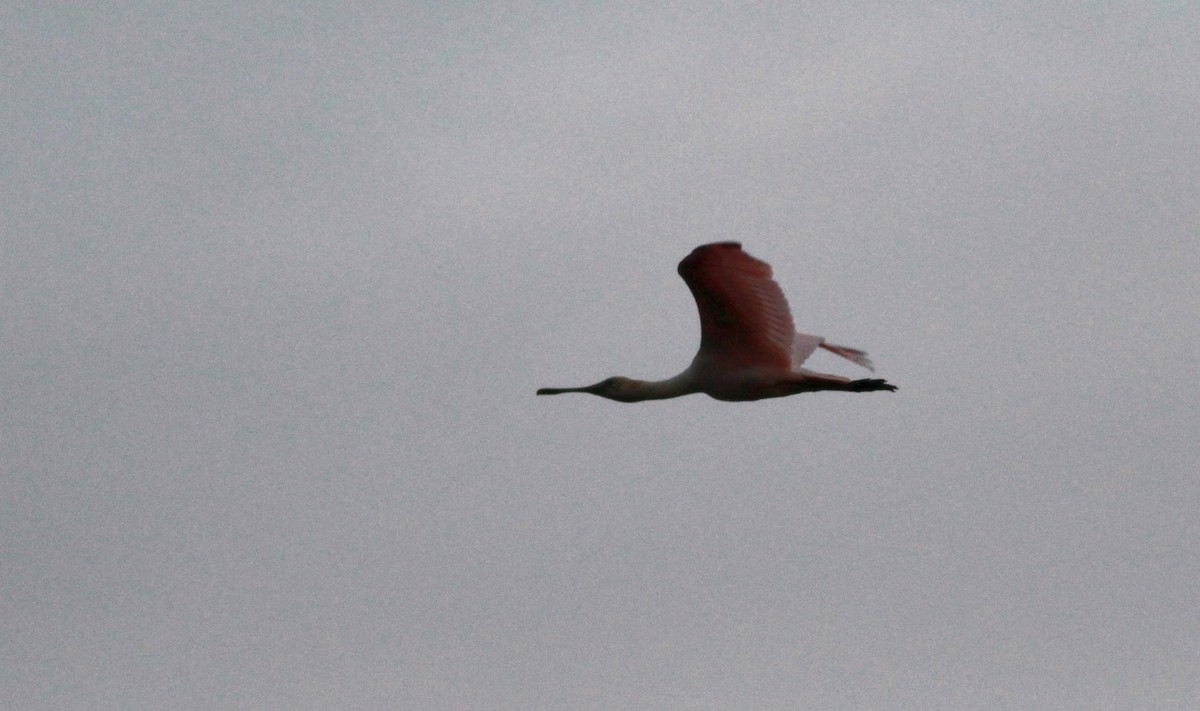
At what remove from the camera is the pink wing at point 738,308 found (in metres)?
24.8

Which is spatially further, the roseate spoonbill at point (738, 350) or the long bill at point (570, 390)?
the long bill at point (570, 390)

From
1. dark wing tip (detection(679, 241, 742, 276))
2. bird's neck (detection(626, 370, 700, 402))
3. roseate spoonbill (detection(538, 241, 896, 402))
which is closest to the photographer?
dark wing tip (detection(679, 241, 742, 276))

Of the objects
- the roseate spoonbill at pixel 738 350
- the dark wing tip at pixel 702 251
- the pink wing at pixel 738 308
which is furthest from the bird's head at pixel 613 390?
the dark wing tip at pixel 702 251

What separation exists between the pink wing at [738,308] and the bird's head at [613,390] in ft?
4.77

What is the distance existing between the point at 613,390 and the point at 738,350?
6.85 feet

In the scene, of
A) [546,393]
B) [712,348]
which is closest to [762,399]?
[712,348]

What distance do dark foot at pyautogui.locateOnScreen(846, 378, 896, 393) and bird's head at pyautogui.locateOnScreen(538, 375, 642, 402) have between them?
268 centimetres

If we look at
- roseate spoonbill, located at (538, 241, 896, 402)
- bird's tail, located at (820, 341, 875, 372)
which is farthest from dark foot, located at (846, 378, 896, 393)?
bird's tail, located at (820, 341, 875, 372)

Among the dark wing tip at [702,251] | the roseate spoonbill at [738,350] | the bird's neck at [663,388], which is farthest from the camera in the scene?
the bird's neck at [663,388]

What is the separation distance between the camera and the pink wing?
81.4 feet

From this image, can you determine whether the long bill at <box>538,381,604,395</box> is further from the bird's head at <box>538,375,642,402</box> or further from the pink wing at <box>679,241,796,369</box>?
the pink wing at <box>679,241,796,369</box>

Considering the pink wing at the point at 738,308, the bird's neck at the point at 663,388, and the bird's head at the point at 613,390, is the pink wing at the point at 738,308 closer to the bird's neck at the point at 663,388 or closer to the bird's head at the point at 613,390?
the bird's neck at the point at 663,388

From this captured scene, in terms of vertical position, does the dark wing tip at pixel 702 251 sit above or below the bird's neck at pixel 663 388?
above

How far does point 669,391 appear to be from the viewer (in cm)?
2781
